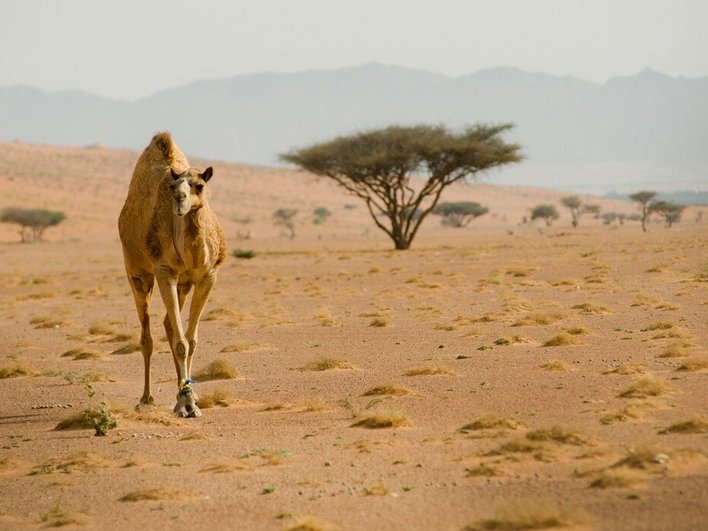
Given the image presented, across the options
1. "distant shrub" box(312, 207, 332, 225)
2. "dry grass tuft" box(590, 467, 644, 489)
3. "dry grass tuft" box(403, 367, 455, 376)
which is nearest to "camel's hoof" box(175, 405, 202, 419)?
"dry grass tuft" box(403, 367, 455, 376)

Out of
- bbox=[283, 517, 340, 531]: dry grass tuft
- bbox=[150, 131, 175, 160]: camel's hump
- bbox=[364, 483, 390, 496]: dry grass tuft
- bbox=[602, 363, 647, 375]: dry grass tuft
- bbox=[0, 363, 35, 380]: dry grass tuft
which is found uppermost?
bbox=[150, 131, 175, 160]: camel's hump

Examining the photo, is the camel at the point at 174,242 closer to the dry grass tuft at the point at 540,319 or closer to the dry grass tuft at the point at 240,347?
the dry grass tuft at the point at 240,347

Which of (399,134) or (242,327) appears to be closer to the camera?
(242,327)

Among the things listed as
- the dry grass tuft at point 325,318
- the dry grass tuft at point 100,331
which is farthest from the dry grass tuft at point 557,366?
the dry grass tuft at point 100,331

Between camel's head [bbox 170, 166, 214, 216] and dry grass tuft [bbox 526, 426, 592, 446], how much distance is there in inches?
165

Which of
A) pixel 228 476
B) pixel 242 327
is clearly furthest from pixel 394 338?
pixel 228 476

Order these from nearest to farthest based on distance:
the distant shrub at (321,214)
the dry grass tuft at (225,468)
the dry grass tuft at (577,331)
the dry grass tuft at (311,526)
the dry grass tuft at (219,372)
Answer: the dry grass tuft at (311,526), the dry grass tuft at (225,468), the dry grass tuft at (219,372), the dry grass tuft at (577,331), the distant shrub at (321,214)

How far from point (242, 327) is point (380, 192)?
123 feet

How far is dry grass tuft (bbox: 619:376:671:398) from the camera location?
11031 millimetres

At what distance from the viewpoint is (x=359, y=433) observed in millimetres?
A: 10266

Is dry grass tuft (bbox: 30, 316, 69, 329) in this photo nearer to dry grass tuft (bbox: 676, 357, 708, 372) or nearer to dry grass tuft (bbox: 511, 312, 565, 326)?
dry grass tuft (bbox: 511, 312, 565, 326)

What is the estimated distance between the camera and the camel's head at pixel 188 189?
11.1 m

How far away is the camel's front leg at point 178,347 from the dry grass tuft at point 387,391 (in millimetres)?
2002

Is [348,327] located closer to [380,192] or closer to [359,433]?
[359,433]
